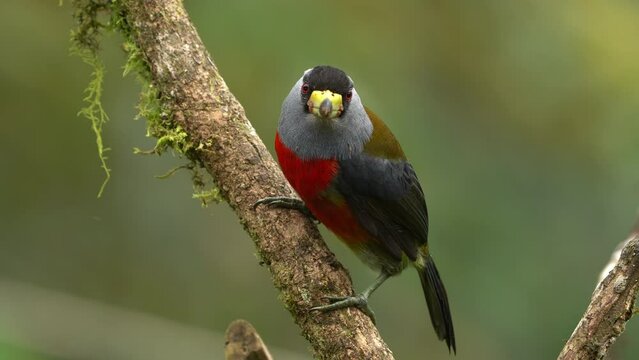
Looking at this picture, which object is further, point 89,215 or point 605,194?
point 89,215

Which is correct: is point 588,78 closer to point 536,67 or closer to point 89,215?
point 536,67

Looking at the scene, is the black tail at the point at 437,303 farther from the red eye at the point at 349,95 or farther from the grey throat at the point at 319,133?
the red eye at the point at 349,95

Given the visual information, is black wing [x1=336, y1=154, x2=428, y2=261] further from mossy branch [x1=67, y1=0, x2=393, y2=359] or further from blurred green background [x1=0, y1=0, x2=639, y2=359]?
blurred green background [x1=0, y1=0, x2=639, y2=359]

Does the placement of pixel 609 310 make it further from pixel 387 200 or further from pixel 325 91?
pixel 325 91

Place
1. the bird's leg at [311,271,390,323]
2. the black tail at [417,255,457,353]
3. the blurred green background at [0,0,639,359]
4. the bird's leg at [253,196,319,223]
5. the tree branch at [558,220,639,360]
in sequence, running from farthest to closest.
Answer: the blurred green background at [0,0,639,359], the black tail at [417,255,457,353], the bird's leg at [253,196,319,223], the bird's leg at [311,271,390,323], the tree branch at [558,220,639,360]

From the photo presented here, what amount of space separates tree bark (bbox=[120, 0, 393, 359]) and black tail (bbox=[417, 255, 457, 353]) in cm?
77

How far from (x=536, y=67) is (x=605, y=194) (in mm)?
868

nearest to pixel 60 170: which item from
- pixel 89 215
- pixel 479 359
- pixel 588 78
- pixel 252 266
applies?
pixel 89 215

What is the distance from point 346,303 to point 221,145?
82 cm

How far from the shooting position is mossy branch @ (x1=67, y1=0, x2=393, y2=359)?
146 inches

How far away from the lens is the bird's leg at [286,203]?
12.8ft

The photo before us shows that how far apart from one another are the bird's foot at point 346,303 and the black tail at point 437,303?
2.54 ft

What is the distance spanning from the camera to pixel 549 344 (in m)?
5.84

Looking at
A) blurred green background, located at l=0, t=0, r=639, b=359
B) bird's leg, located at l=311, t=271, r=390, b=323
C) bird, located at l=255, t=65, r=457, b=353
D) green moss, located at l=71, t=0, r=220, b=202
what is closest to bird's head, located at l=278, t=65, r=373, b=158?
bird, located at l=255, t=65, r=457, b=353
